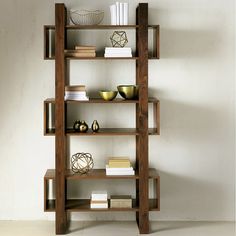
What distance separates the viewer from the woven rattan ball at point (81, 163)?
4.11 metres

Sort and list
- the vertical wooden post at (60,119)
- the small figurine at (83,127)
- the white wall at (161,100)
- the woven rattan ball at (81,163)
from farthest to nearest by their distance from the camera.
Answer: the white wall at (161,100) → the woven rattan ball at (81,163) → the small figurine at (83,127) → the vertical wooden post at (60,119)

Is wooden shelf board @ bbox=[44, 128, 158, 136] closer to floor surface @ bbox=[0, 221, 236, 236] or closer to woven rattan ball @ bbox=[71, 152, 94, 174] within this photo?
woven rattan ball @ bbox=[71, 152, 94, 174]

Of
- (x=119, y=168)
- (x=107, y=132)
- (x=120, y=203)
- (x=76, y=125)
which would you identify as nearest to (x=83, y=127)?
(x=76, y=125)

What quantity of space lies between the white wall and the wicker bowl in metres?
0.13

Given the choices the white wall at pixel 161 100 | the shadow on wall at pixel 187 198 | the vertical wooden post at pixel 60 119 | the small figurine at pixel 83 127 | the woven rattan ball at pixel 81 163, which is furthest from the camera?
the shadow on wall at pixel 187 198

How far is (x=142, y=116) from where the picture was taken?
3.94m

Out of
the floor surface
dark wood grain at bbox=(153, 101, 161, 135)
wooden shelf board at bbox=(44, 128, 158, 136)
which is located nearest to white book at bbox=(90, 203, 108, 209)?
the floor surface

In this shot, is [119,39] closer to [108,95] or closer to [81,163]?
[108,95]

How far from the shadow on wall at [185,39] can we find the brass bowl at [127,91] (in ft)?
1.55

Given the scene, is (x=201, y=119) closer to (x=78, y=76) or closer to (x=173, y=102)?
(x=173, y=102)

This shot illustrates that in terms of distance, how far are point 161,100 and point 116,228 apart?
1111mm

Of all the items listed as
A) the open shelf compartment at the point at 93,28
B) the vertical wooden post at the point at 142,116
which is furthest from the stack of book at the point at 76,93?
the vertical wooden post at the point at 142,116

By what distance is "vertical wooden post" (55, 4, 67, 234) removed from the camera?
388cm

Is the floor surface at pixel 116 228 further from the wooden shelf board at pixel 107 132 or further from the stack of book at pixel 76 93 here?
the stack of book at pixel 76 93
